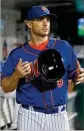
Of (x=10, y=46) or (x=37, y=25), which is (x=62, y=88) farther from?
(x=10, y=46)

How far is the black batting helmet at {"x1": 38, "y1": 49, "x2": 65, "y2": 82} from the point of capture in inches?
66.7

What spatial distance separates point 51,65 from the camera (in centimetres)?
172

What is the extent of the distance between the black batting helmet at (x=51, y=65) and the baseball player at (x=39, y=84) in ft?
0.26

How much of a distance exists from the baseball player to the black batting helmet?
0.26ft

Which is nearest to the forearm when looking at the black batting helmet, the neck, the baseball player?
the baseball player

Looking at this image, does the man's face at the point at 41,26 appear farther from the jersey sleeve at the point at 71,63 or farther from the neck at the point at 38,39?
the jersey sleeve at the point at 71,63

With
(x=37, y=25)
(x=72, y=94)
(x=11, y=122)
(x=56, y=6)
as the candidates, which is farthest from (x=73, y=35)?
(x=37, y=25)

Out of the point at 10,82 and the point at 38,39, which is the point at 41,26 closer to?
the point at 38,39

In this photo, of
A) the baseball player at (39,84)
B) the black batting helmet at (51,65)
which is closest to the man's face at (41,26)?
the baseball player at (39,84)

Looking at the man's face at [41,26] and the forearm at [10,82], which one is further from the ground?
the man's face at [41,26]

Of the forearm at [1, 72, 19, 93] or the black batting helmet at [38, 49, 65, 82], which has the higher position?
the black batting helmet at [38, 49, 65, 82]

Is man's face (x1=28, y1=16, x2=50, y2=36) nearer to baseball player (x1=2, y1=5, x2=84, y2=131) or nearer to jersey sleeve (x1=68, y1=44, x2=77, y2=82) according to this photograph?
baseball player (x1=2, y1=5, x2=84, y2=131)

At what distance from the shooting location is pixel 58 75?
1.72m

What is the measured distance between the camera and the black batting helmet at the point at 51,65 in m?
1.69
